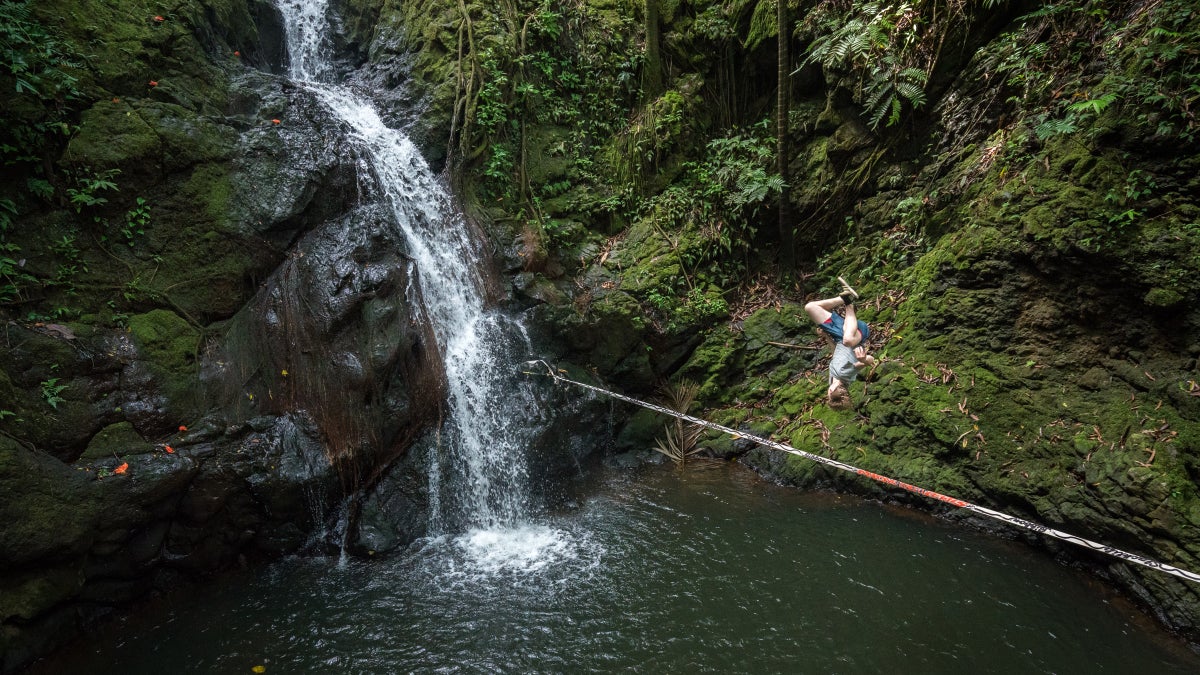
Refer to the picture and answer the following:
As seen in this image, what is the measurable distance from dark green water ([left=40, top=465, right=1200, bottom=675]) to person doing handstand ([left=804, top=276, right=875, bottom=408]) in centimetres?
147

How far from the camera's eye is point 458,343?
6566 mm

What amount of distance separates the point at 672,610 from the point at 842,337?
2.79m

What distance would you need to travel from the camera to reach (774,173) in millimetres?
7621

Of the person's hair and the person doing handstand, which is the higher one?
the person doing handstand

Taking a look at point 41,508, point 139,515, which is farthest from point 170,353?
point 41,508

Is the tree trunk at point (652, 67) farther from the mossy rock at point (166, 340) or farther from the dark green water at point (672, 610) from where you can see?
the mossy rock at point (166, 340)

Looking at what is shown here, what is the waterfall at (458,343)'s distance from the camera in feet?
19.1

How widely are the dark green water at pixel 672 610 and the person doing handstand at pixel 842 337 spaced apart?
1.47 meters

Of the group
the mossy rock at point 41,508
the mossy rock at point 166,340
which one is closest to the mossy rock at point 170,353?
the mossy rock at point 166,340

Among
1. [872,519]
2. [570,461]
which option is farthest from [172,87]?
[872,519]

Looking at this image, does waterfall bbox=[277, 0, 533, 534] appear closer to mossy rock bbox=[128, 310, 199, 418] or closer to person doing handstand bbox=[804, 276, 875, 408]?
mossy rock bbox=[128, 310, 199, 418]

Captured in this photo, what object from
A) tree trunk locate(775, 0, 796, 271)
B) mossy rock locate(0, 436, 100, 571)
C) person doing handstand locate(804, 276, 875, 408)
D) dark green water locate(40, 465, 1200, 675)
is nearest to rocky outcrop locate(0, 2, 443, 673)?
mossy rock locate(0, 436, 100, 571)

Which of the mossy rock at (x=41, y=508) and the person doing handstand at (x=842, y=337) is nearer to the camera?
the mossy rock at (x=41, y=508)

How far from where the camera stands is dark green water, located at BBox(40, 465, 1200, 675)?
377cm
